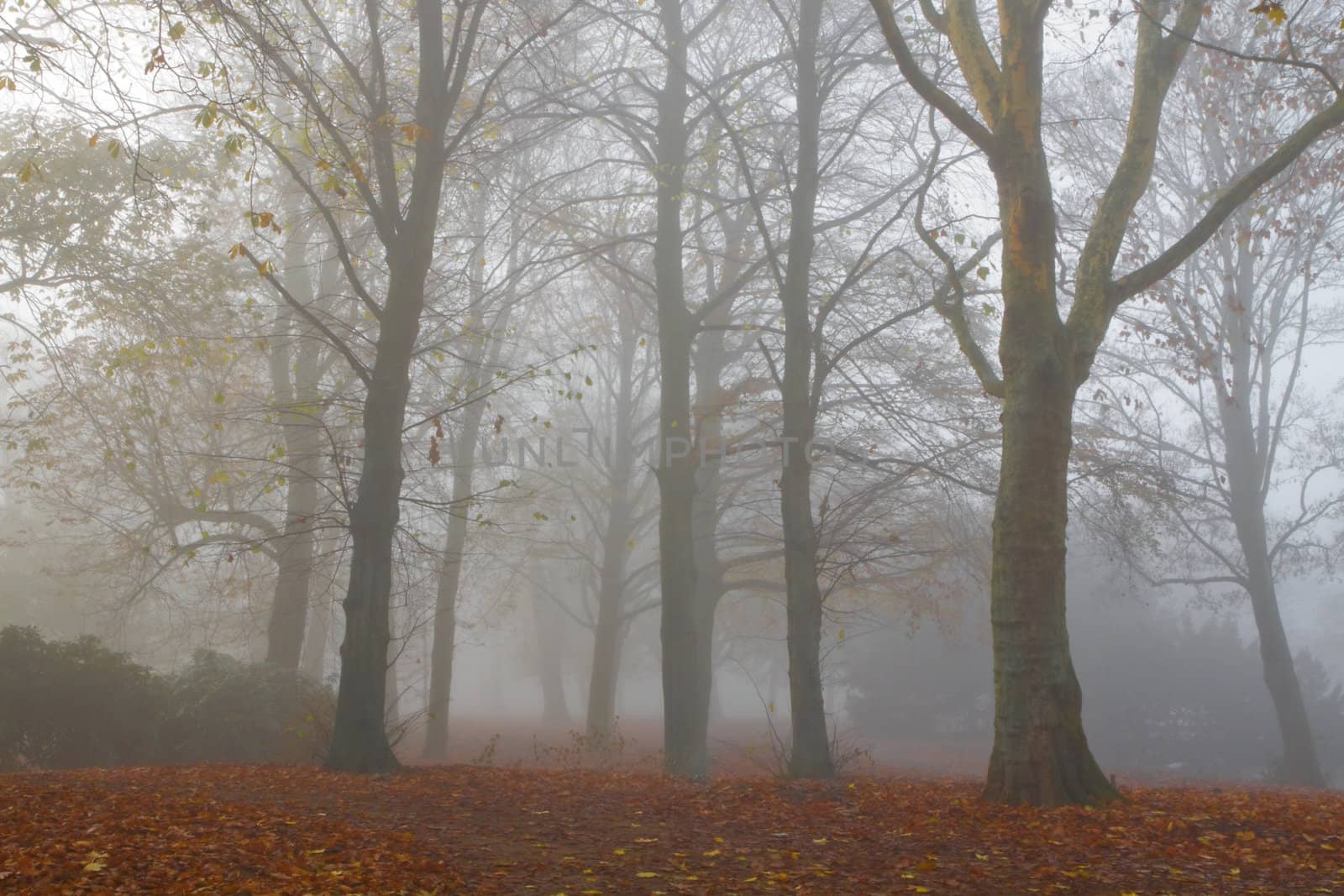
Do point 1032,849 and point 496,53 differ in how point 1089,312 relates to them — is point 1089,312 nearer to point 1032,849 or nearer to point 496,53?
point 1032,849

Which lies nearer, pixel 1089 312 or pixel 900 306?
pixel 1089 312

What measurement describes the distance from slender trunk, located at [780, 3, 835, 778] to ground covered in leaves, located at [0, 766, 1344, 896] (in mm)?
Answer: 1904

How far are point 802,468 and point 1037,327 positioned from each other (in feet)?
10.8

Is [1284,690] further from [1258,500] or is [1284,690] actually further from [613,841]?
[613,841]

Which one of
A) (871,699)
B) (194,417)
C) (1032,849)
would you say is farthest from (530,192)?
(871,699)

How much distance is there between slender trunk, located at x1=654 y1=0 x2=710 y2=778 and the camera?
1125 cm

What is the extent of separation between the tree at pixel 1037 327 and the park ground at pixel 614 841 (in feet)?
1.68

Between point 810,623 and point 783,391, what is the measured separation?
245 centimetres

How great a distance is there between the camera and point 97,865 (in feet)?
13.3

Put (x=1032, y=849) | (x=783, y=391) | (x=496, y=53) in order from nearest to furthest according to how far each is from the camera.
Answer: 1. (x=1032, y=849)
2. (x=783, y=391)
3. (x=496, y=53)

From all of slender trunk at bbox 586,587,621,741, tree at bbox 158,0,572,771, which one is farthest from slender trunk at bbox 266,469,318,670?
tree at bbox 158,0,572,771

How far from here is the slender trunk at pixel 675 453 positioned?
11.2 m

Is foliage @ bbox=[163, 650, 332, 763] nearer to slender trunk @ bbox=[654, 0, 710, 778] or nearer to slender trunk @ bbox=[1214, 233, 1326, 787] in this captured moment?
slender trunk @ bbox=[654, 0, 710, 778]

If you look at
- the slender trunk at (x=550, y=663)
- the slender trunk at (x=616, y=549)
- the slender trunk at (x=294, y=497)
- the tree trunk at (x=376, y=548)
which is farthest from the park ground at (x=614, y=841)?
the slender trunk at (x=550, y=663)
